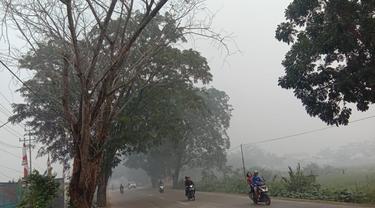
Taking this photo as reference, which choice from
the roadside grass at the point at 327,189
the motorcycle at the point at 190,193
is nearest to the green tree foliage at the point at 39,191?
the roadside grass at the point at 327,189

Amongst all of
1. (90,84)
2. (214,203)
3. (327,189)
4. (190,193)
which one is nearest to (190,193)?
(190,193)

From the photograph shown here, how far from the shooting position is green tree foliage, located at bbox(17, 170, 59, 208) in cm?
1756

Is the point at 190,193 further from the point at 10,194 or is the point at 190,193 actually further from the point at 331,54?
the point at 331,54

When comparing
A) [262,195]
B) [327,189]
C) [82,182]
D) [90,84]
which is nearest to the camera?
[82,182]

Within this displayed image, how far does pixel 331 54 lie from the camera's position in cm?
1805

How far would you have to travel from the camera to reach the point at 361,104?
17625mm

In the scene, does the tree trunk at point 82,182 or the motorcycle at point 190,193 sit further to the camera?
the motorcycle at point 190,193

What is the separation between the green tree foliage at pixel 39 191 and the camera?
691 inches

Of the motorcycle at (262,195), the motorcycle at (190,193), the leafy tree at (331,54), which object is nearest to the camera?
the leafy tree at (331,54)

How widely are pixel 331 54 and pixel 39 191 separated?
11562 mm

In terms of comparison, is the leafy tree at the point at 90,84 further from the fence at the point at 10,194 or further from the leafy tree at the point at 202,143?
the leafy tree at the point at 202,143

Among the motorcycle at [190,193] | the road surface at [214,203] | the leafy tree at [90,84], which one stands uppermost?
the leafy tree at [90,84]

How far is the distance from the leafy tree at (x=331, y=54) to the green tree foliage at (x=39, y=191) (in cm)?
948

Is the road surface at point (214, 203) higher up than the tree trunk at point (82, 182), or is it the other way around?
the tree trunk at point (82, 182)
